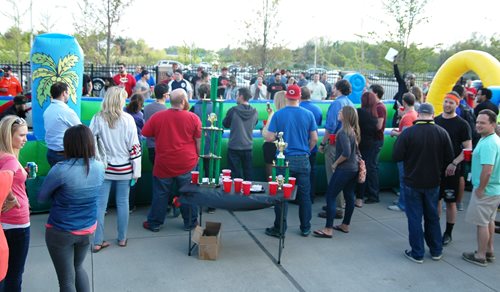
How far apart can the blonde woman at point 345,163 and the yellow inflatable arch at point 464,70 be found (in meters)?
5.70

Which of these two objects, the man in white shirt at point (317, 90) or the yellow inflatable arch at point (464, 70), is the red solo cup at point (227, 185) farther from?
the man in white shirt at point (317, 90)

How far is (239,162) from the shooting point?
6461 millimetres

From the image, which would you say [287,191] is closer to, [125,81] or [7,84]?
[125,81]

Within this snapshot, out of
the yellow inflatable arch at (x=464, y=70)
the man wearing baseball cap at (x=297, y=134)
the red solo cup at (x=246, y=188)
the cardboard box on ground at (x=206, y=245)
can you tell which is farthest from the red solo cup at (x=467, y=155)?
the yellow inflatable arch at (x=464, y=70)

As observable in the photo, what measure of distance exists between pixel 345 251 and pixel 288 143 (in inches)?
55.6

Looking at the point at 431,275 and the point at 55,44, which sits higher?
the point at 55,44

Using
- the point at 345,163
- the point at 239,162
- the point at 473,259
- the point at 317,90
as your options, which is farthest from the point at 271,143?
the point at 317,90

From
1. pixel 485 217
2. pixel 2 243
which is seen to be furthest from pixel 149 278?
pixel 485 217

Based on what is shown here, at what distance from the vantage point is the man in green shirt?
4586 mm

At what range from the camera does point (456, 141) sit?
18.3 ft

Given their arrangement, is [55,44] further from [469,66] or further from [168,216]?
[469,66]

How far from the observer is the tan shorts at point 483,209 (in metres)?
4.73

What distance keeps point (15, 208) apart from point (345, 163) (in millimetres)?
3586

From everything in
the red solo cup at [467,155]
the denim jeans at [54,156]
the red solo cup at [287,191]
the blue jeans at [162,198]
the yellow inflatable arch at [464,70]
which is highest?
the yellow inflatable arch at [464,70]
